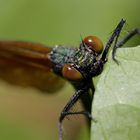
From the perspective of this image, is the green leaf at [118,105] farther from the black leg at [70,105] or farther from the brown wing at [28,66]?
the brown wing at [28,66]

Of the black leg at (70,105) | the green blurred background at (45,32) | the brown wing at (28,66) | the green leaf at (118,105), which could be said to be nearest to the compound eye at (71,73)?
the black leg at (70,105)

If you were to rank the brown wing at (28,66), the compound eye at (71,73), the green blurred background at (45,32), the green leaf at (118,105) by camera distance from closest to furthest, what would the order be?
the green leaf at (118,105)
the compound eye at (71,73)
the brown wing at (28,66)
the green blurred background at (45,32)

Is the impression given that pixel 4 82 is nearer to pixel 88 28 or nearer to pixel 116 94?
pixel 88 28

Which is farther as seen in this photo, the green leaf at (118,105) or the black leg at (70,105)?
the black leg at (70,105)

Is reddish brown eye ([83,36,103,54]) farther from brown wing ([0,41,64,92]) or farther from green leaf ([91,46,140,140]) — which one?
green leaf ([91,46,140,140])

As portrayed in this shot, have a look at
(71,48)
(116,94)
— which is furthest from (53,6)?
(116,94)

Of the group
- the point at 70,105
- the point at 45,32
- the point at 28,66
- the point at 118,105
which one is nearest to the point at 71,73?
the point at 70,105

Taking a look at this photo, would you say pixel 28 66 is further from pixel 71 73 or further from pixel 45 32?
pixel 45 32
